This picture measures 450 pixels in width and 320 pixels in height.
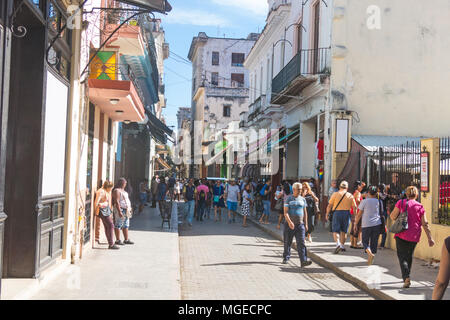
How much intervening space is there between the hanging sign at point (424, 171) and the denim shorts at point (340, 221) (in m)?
1.80

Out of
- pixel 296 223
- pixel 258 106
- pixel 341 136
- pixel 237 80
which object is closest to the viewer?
pixel 296 223

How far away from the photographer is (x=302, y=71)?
69.0 ft

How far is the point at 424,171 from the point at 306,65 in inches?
391

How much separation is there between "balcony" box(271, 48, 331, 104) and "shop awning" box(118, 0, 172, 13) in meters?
11.0

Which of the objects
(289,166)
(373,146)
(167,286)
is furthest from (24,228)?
(289,166)

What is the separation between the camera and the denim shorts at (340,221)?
505 inches

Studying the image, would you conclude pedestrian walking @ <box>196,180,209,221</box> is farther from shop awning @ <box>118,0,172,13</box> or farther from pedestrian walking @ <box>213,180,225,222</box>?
shop awning @ <box>118,0,172,13</box>

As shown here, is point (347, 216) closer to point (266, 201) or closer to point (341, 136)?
point (341, 136)

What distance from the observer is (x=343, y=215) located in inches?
508

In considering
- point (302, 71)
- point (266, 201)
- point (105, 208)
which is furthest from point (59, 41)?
point (302, 71)

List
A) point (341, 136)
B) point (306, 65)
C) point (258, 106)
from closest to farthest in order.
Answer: point (341, 136), point (306, 65), point (258, 106)
